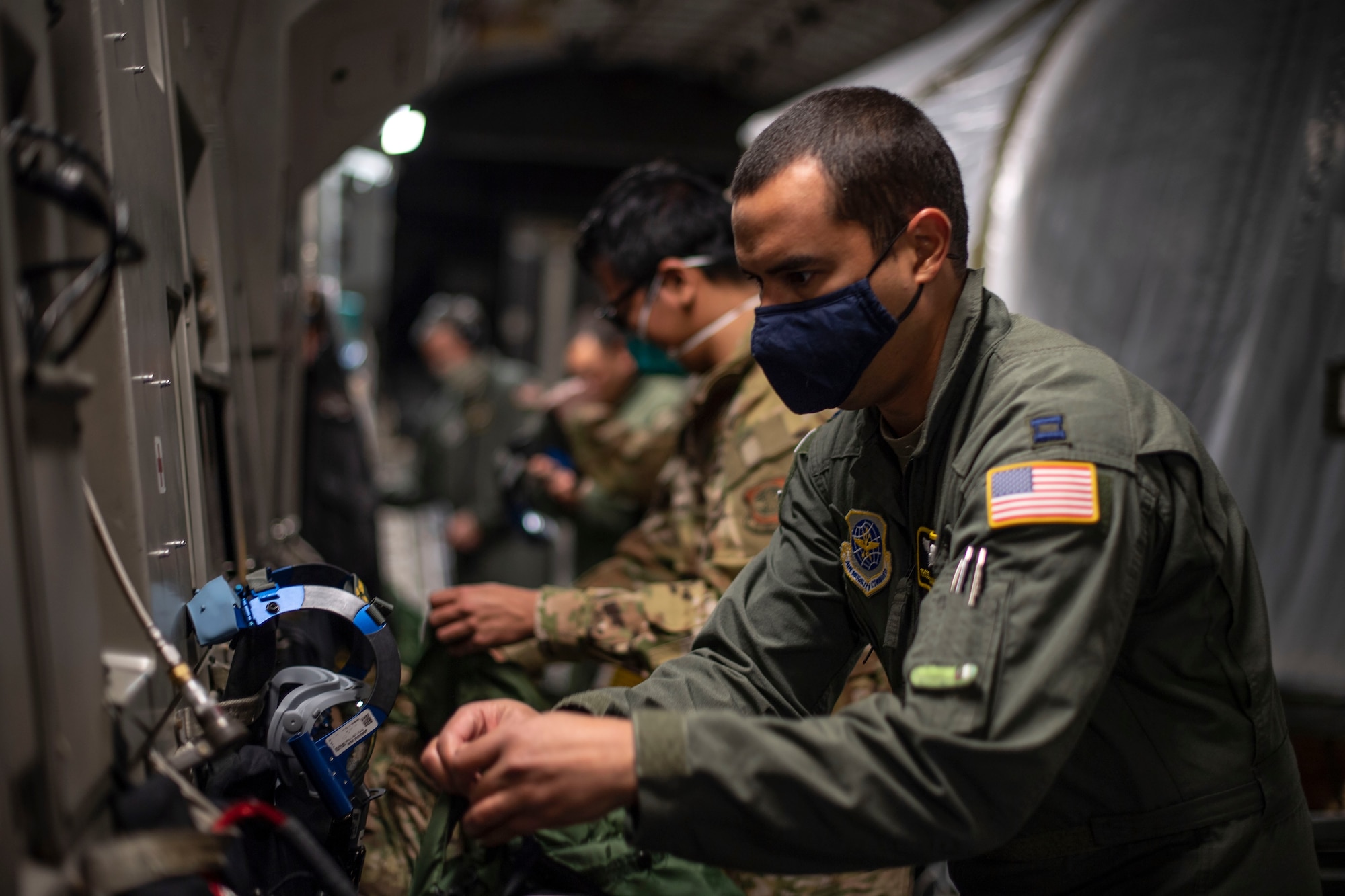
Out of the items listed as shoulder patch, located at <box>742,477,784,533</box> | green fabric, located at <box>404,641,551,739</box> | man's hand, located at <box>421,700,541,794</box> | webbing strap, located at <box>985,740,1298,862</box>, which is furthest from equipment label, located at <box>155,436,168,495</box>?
webbing strap, located at <box>985,740,1298,862</box>

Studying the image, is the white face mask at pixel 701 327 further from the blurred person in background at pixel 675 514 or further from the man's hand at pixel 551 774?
the man's hand at pixel 551 774

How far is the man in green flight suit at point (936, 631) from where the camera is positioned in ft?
3.19

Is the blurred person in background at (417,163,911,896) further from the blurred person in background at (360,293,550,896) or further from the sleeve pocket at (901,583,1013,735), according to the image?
the blurred person in background at (360,293,550,896)

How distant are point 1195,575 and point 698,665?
2.26 ft

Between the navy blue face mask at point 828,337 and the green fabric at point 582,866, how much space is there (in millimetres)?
719

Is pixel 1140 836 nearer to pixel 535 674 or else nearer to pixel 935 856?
pixel 935 856

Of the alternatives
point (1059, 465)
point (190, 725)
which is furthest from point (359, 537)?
point (1059, 465)

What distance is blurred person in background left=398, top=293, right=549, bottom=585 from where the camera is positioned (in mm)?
4941

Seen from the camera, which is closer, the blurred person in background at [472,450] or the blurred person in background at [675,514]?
the blurred person in background at [675,514]

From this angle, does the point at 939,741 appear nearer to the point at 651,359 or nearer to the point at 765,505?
the point at 765,505

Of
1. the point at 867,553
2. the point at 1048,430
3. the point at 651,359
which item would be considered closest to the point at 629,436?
the point at 651,359

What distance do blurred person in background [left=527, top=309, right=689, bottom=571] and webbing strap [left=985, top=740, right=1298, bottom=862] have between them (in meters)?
2.40

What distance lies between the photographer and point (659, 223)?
236 centimetres

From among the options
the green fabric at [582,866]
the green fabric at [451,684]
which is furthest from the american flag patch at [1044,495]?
the green fabric at [451,684]
